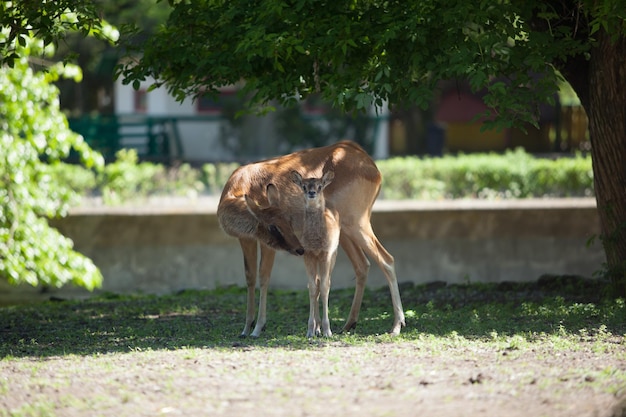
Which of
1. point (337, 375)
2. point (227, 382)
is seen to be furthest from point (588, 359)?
point (227, 382)

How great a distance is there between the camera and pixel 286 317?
363 inches

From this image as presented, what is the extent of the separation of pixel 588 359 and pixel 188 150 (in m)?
21.4

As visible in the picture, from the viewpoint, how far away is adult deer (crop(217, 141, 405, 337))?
24.5 feet

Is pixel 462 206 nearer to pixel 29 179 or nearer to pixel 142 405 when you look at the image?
pixel 29 179

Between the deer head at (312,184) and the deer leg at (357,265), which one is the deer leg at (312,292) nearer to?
the deer head at (312,184)

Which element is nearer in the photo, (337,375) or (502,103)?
(337,375)

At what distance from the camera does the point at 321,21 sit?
7.96 m

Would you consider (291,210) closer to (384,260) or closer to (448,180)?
(384,260)

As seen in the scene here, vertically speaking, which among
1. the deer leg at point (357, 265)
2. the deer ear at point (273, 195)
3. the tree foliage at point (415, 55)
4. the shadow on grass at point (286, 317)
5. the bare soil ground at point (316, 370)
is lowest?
the shadow on grass at point (286, 317)

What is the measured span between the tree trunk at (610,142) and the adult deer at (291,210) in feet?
7.34

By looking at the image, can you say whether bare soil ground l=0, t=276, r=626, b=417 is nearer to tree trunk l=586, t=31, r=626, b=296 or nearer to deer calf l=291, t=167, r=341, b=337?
deer calf l=291, t=167, r=341, b=337

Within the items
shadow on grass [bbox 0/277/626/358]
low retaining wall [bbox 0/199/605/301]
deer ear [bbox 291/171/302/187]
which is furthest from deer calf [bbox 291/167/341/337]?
low retaining wall [bbox 0/199/605/301]

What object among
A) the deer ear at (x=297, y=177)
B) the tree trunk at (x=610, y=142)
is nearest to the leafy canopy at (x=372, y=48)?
the tree trunk at (x=610, y=142)

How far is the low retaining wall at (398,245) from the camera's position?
40.2 feet
